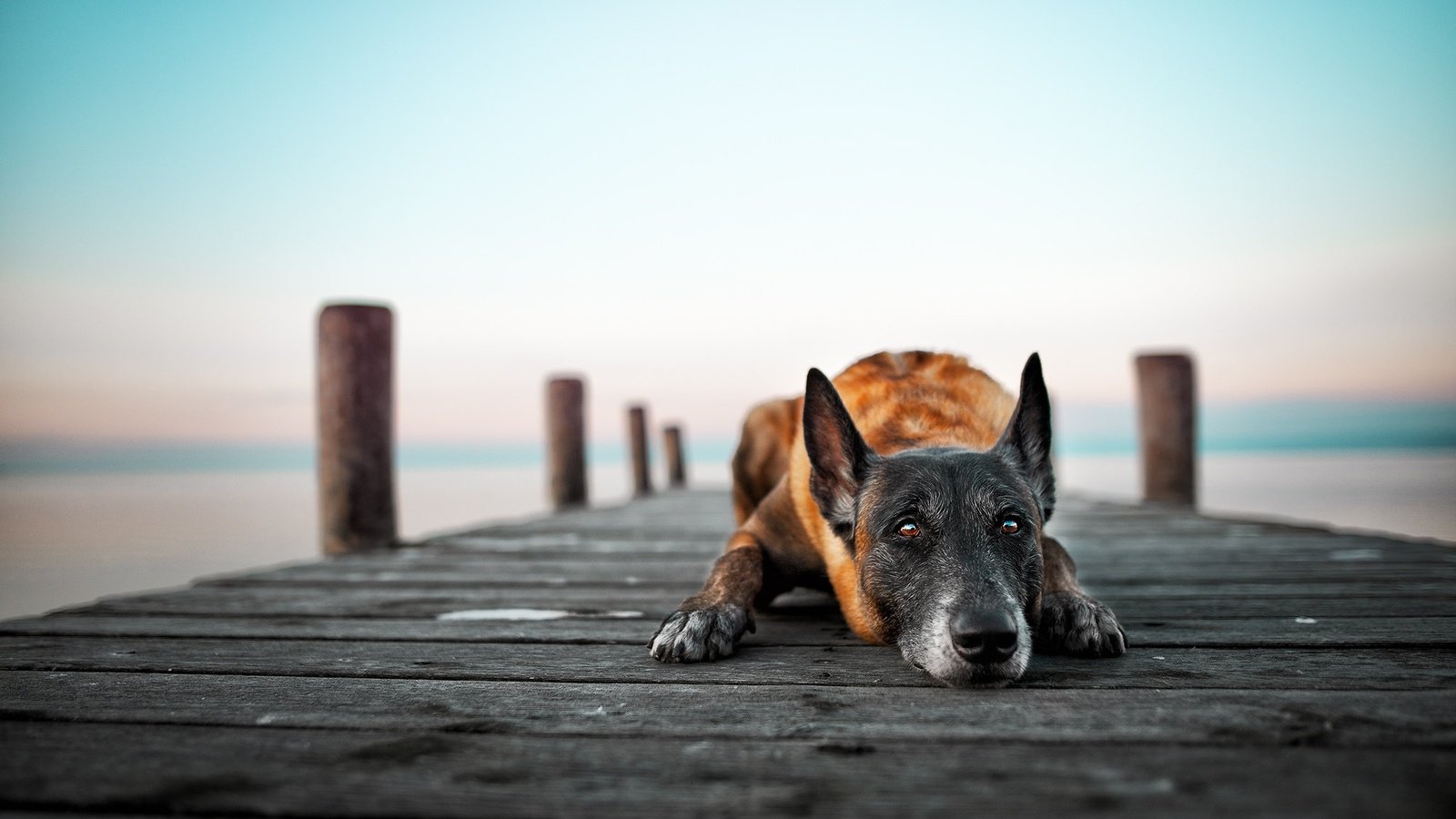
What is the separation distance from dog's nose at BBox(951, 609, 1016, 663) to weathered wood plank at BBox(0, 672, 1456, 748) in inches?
4.0

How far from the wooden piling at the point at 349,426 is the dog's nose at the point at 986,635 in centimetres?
476

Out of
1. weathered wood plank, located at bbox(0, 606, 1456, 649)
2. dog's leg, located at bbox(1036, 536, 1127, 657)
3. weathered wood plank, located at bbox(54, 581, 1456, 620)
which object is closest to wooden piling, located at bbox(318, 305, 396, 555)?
weathered wood plank, located at bbox(54, 581, 1456, 620)

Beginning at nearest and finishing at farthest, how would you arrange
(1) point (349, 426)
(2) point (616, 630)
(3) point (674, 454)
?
(2) point (616, 630) < (1) point (349, 426) < (3) point (674, 454)

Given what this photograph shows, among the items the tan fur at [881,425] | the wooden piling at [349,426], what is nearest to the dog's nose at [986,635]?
the tan fur at [881,425]

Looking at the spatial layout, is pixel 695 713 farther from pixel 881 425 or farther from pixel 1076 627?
pixel 881 425

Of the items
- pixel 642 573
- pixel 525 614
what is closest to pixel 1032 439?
pixel 525 614

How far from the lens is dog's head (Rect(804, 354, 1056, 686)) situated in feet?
7.61

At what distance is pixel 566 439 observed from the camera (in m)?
11.1

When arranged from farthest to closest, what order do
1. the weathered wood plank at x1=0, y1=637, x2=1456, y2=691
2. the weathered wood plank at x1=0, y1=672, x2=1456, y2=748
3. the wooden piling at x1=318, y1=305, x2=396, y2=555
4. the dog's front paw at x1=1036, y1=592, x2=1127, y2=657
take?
the wooden piling at x1=318, y1=305, x2=396, y2=555, the dog's front paw at x1=1036, y1=592, x2=1127, y2=657, the weathered wood plank at x1=0, y1=637, x2=1456, y2=691, the weathered wood plank at x1=0, y1=672, x2=1456, y2=748

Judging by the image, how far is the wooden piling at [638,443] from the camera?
50.6 feet

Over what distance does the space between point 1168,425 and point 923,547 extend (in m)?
7.02

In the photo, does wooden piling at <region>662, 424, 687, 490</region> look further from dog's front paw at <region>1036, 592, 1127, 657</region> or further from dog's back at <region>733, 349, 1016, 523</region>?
dog's front paw at <region>1036, 592, 1127, 657</region>

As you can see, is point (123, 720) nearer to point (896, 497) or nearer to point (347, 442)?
point (896, 497)

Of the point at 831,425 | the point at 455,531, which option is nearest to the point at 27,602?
the point at 455,531
